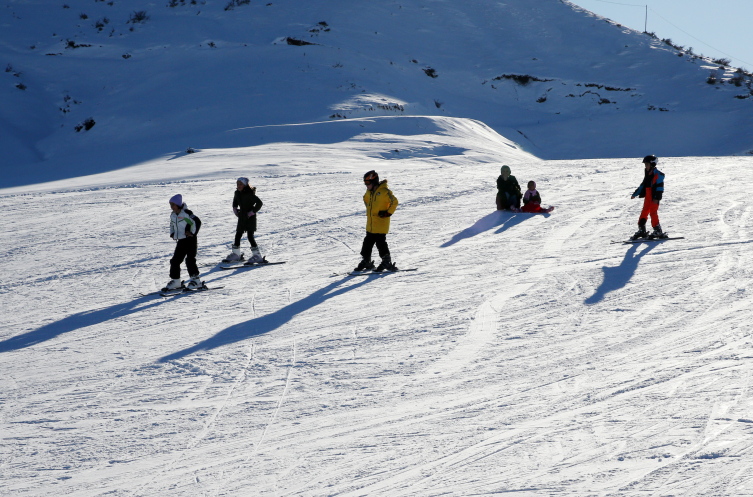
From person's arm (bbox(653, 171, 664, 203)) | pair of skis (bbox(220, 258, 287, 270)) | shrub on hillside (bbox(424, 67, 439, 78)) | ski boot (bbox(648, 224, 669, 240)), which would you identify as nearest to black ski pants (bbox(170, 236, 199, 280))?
pair of skis (bbox(220, 258, 287, 270))

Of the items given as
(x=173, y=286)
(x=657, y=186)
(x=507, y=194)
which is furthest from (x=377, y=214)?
(x=507, y=194)

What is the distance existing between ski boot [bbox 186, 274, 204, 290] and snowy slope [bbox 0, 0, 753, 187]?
14428mm

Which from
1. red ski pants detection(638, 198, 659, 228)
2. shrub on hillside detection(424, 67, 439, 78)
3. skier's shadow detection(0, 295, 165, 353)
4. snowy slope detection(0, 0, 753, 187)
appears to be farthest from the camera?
shrub on hillside detection(424, 67, 439, 78)

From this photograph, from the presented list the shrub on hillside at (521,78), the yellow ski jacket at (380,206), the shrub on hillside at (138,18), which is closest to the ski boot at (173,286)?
the yellow ski jacket at (380,206)

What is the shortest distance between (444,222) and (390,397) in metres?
8.80

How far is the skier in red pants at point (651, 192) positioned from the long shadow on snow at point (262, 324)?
538cm

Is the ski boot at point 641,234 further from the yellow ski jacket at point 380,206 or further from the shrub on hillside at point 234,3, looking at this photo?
the shrub on hillside at point 234,3

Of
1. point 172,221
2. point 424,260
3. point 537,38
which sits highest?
point 537,38

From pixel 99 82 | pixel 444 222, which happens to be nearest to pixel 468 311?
pixel 444 222

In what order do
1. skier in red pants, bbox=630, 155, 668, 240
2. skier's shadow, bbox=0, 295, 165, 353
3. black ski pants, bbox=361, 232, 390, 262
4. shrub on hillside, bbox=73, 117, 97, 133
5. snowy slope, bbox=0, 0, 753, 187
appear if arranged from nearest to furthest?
skier's shadow, bbox=0, 295, 165, 353 < black ski pants, bbox=361, 232, 390, 262 < skier in red pants, bbox=630, 155, 668, 240 < snowy slope, bbox=0, 0, 753, 187 < shrub on hillside, bbox=73, 117, 97, 133

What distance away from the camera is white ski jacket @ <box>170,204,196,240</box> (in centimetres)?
814

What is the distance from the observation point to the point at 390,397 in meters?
4.79

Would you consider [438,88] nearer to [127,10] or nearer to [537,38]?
[537,38]

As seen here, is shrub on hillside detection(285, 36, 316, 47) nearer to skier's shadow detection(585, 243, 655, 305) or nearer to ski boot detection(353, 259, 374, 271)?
ski boot detection(353, 259, 374, 271)
